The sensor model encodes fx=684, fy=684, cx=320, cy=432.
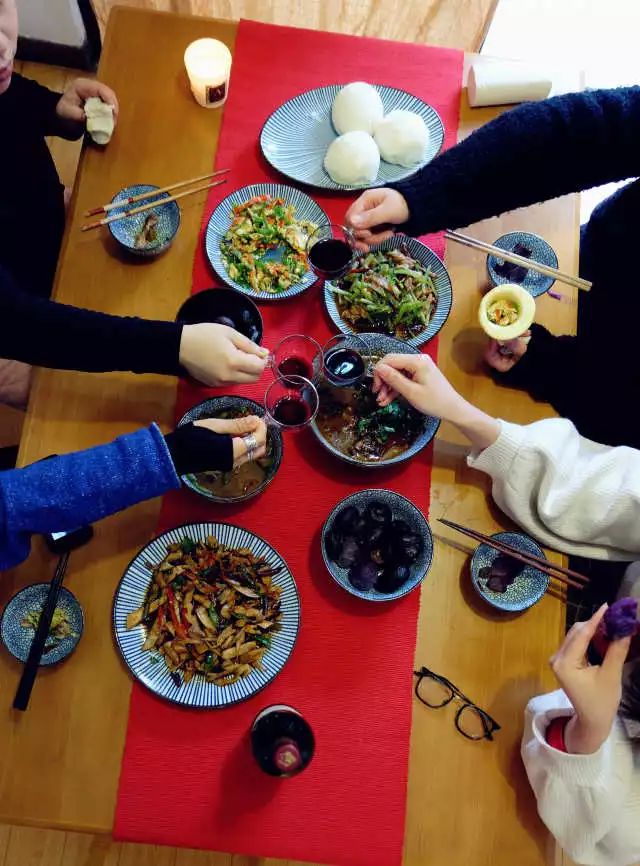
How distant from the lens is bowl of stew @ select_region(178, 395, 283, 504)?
5.46 ft

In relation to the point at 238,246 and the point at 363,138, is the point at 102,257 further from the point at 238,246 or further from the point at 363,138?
the point at 363,138

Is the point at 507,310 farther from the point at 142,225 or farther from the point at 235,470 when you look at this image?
the point at 142,225

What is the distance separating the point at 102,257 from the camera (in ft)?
6.28

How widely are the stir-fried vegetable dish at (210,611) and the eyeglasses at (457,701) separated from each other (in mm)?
375

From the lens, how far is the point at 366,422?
1.77 metres

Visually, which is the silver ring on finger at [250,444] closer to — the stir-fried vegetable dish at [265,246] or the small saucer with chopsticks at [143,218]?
the stir-fried vegetable dish at [265,246]

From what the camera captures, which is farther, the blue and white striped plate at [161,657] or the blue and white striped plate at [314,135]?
the blue and white striped plate at [314,135]

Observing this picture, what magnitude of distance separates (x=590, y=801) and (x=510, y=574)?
50 cm

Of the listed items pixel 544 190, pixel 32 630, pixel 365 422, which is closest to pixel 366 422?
pixel 365 422

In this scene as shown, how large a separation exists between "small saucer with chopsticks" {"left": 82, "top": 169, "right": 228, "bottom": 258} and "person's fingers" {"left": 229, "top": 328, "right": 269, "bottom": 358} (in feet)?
1.32

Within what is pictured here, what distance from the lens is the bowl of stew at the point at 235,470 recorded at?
167 centimetres

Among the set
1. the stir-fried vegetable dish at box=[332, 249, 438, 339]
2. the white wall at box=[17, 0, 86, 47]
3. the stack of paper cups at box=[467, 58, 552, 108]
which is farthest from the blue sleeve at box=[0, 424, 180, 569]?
the white wall at box=[17, 0, 86, 47]

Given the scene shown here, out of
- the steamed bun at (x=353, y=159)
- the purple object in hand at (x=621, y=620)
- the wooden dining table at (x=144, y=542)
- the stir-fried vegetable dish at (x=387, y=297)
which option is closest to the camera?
the purple object in hand at (x=621, y=620)

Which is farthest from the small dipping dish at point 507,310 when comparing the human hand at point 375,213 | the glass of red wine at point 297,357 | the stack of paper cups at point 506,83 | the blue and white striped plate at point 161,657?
the blue and white striped plate at point 161,657
